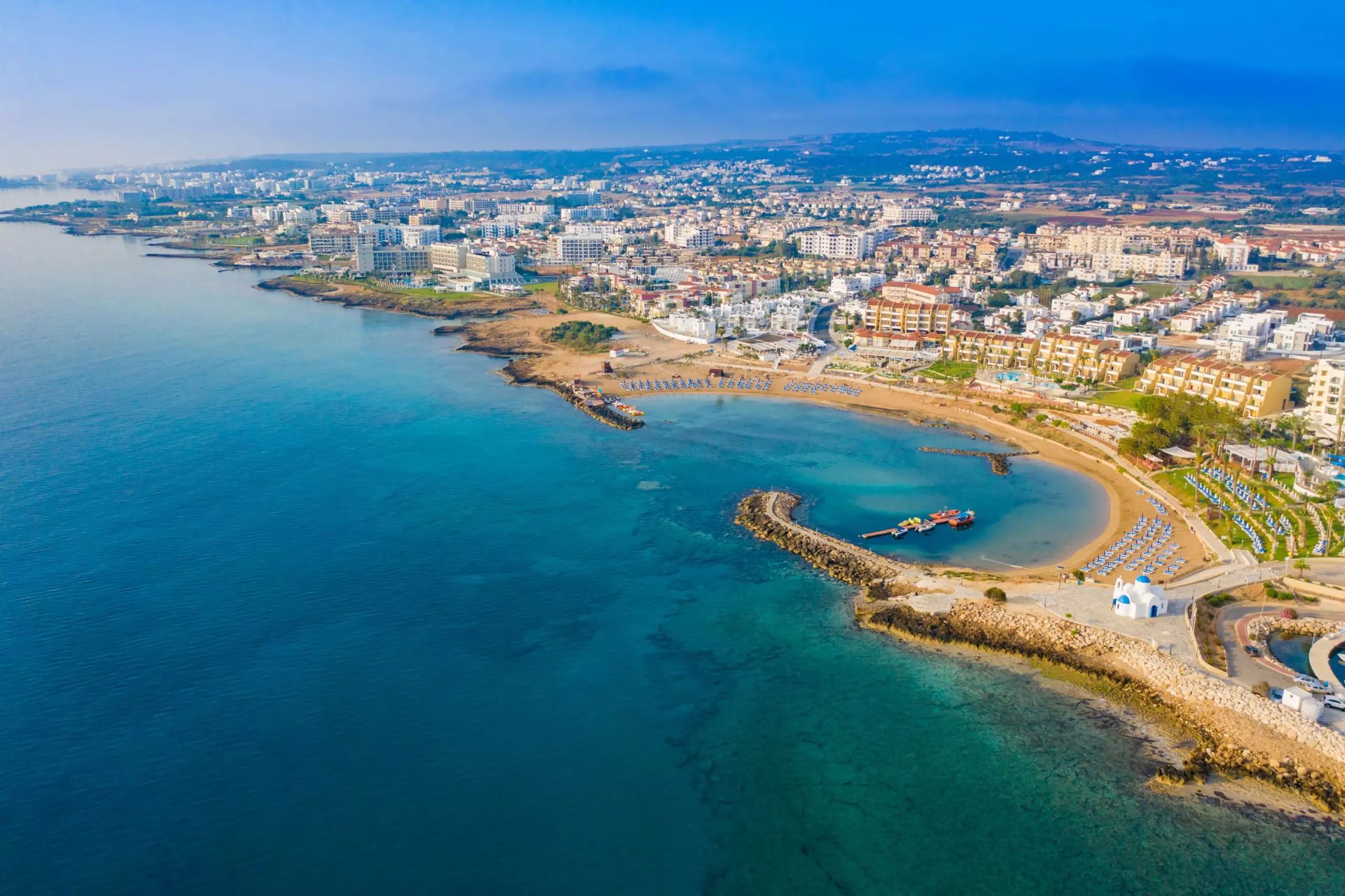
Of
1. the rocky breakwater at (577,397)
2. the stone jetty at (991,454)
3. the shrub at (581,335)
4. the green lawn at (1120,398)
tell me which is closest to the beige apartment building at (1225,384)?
the green lawn at (1120,398)

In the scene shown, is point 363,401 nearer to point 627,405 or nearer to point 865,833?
point 627,405

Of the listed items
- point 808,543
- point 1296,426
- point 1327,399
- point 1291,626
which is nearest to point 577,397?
point 808,543

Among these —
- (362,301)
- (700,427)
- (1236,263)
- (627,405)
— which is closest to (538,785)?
(700,427)

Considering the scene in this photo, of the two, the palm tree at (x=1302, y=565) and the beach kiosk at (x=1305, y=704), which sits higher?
the palm tree at (x=1302, y=565)

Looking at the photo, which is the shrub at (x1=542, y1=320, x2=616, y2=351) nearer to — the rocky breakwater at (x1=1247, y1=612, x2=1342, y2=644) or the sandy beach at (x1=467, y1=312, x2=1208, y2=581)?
the sandy beach at (x1=467, y1=312, x2=1208, y2=581)

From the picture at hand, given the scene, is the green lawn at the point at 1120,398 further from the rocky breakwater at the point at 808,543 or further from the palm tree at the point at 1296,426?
the rocky breakwater at the point at 808,543

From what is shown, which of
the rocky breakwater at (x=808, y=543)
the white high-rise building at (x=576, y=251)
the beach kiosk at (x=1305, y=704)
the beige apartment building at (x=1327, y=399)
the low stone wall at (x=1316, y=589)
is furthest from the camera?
the white high-rise building at (x=576, y=251)

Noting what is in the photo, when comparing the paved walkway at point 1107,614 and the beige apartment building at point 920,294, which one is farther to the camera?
the beige apartment building at point 920,294

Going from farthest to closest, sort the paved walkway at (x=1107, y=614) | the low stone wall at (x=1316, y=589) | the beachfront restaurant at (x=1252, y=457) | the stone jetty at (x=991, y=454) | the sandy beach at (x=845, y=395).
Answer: the stone jetty at (x=991, y=454)
the beachfront restaurant at (x=1252, y=457)
the sandy beach at (x=845, y=395)
the low stone wall at (x=1316, y=589)
the paved walkway at (x=1107, y=614)
